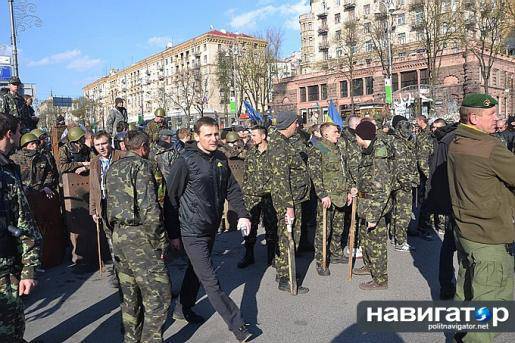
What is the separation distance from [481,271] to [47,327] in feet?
14.4

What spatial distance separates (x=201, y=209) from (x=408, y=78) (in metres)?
49.8

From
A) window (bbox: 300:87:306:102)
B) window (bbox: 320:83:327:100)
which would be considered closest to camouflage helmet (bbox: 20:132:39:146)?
window (bbox: 320:83:327:100)

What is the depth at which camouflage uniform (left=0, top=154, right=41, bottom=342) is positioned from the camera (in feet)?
9.36

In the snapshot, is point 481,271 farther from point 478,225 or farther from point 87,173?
point 87,173

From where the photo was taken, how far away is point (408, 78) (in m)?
49.0

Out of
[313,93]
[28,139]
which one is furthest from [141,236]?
[313,93]

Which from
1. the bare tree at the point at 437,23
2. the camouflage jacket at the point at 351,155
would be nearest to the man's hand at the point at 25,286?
the camouflage jacket at the point at 351,155

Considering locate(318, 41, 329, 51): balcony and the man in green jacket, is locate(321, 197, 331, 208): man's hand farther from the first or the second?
locate(318, 41, 329, 51): balcony

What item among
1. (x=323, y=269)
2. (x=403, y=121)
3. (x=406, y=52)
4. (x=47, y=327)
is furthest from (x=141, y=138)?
(x=406, y=52)

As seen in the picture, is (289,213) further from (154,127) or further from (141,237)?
(154,127)

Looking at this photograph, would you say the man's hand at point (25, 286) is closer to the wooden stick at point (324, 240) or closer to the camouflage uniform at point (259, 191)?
the camouflage uniform at point (259, 191)

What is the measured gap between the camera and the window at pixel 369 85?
51500 mm

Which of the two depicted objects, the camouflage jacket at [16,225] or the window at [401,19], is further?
the window at [401,19]

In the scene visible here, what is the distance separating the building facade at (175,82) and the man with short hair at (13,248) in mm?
57168
